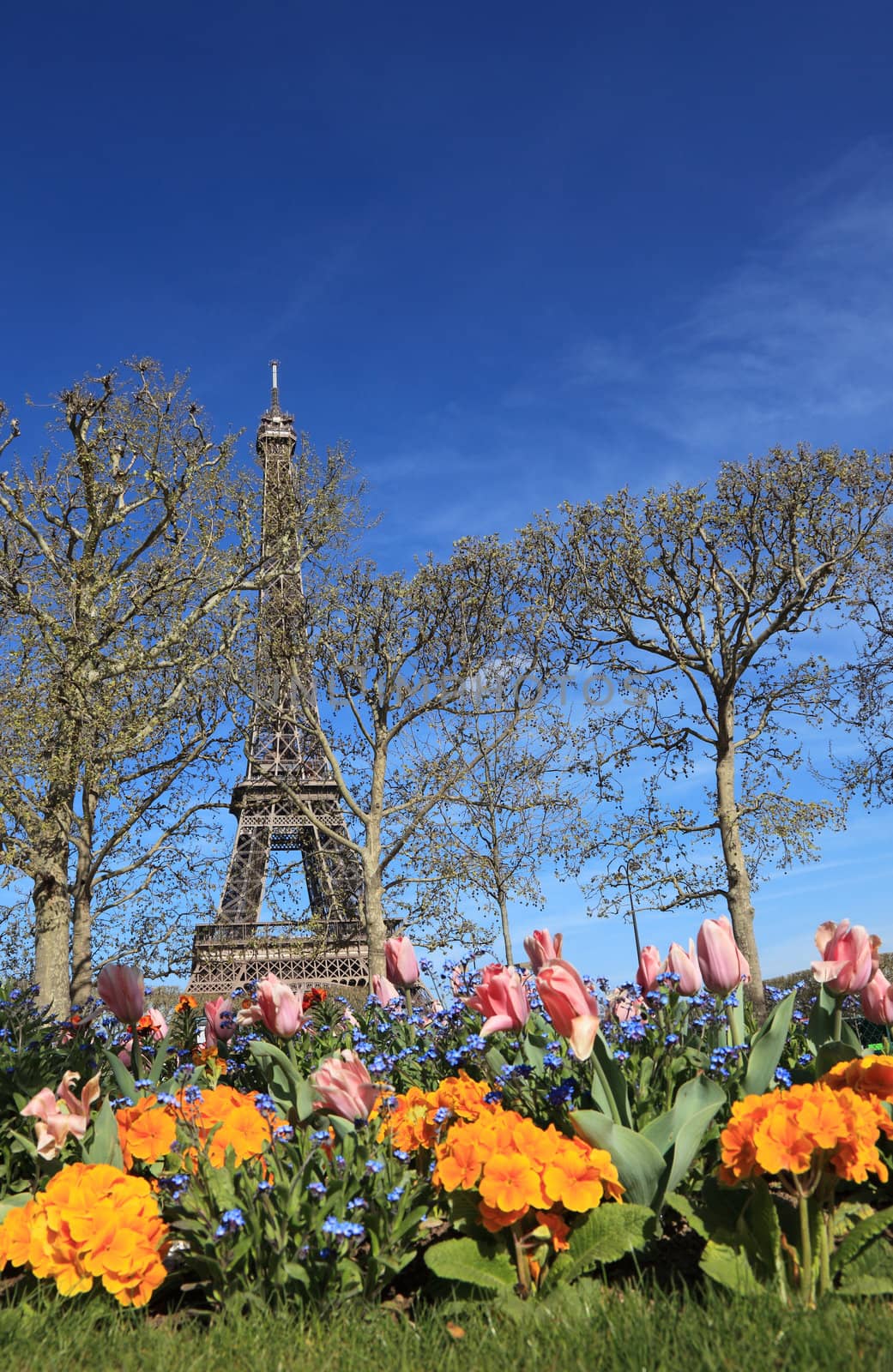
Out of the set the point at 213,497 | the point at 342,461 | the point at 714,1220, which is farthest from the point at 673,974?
the point at 342,461

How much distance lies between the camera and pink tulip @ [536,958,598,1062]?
3.54m

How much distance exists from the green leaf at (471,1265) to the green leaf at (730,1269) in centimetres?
65

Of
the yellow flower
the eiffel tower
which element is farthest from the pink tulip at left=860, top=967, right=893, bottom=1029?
the eiffel tower

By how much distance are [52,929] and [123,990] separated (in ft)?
31.2

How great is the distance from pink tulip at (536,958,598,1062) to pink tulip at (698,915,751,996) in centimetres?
82

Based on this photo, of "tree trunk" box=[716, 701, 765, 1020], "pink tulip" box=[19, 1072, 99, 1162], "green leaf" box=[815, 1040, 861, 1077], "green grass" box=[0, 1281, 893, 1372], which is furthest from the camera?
"tree trunk" box=[716, 701, 765, 1020]

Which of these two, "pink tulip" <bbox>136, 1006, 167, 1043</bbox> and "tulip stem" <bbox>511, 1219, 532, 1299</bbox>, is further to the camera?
"pink tulip" <bbox>136, 1006, 167, 1043</bbox>

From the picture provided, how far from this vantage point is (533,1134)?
3529mm

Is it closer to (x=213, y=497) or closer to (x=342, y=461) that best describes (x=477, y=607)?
(x=342, y=461)

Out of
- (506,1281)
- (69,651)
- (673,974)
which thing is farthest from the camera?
(69,651)

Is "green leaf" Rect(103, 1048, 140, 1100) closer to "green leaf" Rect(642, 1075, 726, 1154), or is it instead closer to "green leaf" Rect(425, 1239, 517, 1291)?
"green leaf" Rect(425, 1239, 517, 1291)

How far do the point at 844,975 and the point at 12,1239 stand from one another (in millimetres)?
3350

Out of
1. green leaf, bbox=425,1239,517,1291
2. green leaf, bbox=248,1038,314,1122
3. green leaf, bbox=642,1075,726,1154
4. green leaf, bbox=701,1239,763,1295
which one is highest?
green leaf, bbox=248,1038,314,1122

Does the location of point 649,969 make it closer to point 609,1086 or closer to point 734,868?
point 609,1086
